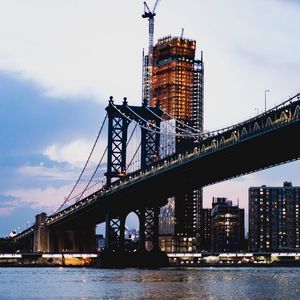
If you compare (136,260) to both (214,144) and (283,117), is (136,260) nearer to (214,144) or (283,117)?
(214,144)

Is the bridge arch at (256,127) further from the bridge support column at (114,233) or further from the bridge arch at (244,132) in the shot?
the bridge support column at (114,233)

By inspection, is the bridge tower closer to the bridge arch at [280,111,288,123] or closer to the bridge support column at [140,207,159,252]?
the bridge support column at [140,207,159,252]

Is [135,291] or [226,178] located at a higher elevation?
[226,178]

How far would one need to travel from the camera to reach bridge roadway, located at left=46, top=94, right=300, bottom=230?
265ft

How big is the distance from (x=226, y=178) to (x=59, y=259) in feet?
206

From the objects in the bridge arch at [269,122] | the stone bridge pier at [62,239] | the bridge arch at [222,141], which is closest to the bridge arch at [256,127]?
the bridge arch at [269,122]

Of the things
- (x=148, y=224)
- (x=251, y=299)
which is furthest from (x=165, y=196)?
(x=251, y=299)

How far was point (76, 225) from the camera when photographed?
151 m

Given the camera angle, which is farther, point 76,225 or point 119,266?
point 76,225

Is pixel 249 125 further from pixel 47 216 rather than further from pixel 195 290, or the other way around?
pixel 47 216

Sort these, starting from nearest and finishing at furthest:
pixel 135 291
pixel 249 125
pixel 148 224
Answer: pixel 135 291, pixel 249 125, pixel 148 224

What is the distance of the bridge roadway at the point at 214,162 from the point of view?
80625mm

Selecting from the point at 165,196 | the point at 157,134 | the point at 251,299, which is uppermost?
the point at 157,134

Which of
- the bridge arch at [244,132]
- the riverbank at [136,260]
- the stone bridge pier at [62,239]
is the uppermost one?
the bridge arch at [244,132]
